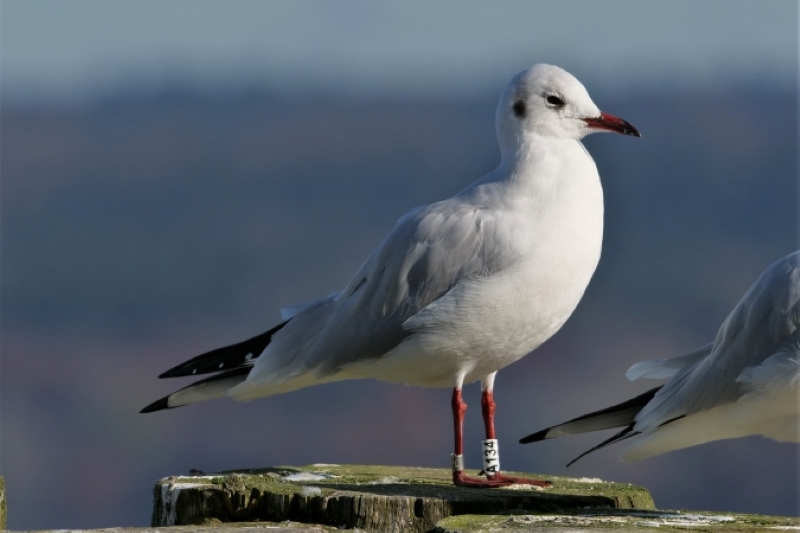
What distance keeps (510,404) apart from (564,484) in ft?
107

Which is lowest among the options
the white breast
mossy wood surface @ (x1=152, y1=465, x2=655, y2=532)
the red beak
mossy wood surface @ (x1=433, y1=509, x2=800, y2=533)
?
mossy wood surface @ (x1=433, y1=509, x2=800, y2=533)

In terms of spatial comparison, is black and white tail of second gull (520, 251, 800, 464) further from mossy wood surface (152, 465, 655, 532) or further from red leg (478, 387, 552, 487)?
mossy wood surface (152, 465, 655, 532)

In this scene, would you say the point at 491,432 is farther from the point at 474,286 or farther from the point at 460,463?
the point at 474,286

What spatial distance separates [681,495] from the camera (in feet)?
104

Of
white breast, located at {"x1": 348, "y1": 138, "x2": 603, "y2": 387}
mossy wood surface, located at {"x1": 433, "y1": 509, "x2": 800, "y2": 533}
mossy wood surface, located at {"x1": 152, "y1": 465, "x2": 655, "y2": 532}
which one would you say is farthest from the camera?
white breast, located at {"x1": 348, "y1": 138, "x2": 603, "y2": 387}

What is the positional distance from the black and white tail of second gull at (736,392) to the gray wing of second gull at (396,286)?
64 centimetres

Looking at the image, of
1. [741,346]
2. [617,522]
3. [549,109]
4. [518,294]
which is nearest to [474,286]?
[518,294]

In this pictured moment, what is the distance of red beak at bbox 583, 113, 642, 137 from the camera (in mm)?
5656

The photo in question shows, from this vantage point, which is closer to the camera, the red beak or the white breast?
the white breast

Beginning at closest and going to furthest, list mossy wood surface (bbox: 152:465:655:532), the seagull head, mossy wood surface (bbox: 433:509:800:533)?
1. mossy wood surface (bbox: 433:509:800:533)
2. mossy wood surface (bbox: 152:465:655:532)
3. the seagull head

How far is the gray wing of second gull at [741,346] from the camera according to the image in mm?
5156

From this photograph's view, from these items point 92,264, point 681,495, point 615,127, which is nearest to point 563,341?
point 681,495

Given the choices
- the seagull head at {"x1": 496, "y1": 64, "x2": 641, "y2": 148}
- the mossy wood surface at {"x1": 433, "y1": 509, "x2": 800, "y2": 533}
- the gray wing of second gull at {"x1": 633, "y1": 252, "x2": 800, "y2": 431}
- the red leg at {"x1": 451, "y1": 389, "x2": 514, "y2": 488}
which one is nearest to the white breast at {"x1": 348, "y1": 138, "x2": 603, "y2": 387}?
the red leg at {"x1": 451, "y1": 389, "x2": 514, "y2": 488}

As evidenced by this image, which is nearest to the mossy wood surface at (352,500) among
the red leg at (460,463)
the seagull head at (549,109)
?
the red leg at (460,463)
